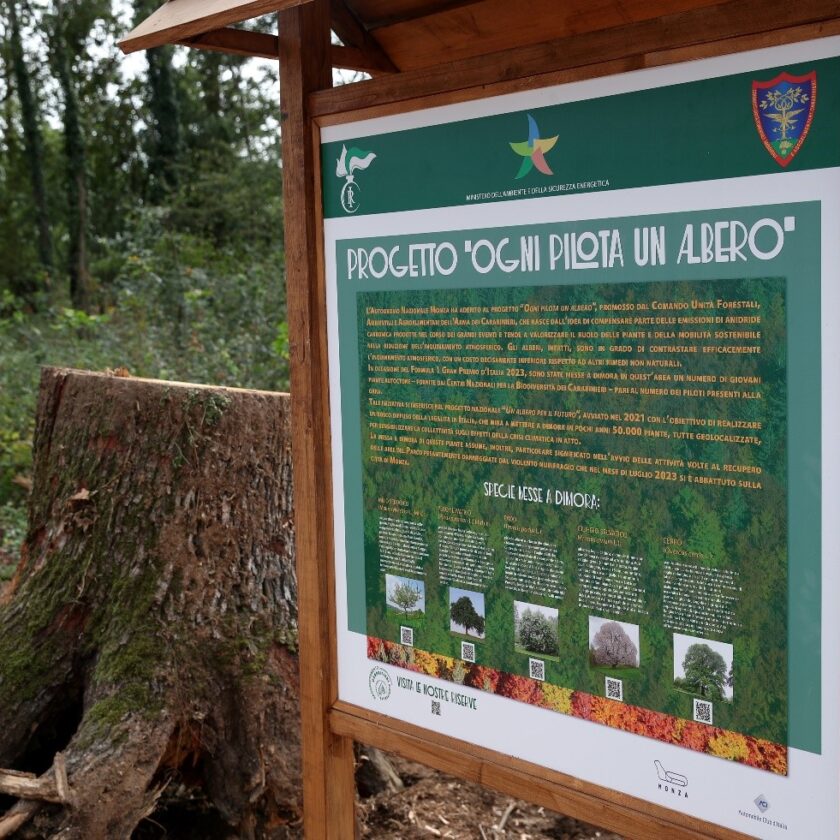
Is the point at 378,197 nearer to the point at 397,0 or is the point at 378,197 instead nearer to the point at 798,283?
the point at 397,0

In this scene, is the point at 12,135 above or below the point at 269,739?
above

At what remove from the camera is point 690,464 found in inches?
71.7

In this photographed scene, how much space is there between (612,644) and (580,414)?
0.47 meters

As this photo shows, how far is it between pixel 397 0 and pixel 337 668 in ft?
5.95

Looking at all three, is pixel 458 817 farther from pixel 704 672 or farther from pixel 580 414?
pixel 580 414

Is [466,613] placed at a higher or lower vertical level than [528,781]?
higher

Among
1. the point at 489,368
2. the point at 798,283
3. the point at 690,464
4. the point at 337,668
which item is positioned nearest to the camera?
the point at 798,283

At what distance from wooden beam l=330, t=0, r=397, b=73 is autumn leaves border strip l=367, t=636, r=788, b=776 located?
1637 mm

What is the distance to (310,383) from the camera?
2449 millimetres

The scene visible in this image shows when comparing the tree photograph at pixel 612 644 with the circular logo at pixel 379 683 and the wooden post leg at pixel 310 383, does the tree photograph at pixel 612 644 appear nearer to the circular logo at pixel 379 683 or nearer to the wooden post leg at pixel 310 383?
the circular logo at pixel 379 683

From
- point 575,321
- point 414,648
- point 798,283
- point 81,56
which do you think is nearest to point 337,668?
point 414,648

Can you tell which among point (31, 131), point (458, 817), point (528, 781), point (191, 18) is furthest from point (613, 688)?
point (31, 131)

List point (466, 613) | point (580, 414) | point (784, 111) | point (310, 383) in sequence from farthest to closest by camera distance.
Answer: point (310, 383) < point (466, 613) < point (580, 414) < point (784, 111)

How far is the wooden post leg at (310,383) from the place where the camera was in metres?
2.45
